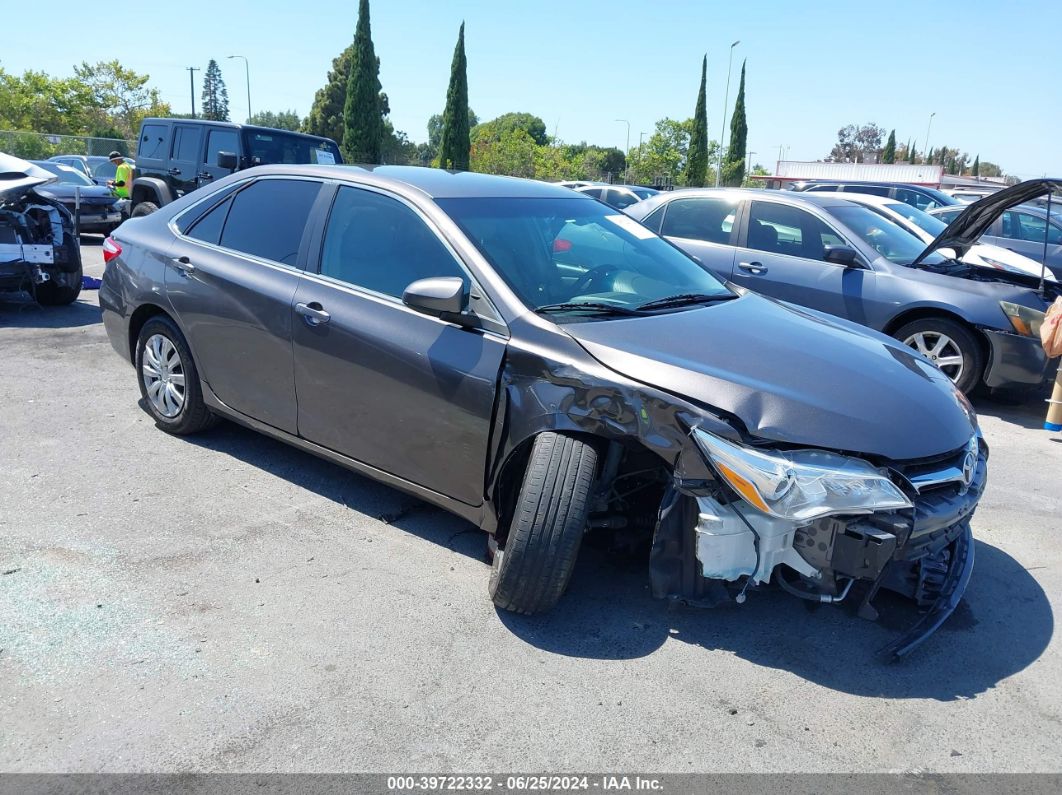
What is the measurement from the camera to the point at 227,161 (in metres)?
11.6

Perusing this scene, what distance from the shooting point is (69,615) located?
10.7ft

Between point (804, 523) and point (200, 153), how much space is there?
1191 centimetres

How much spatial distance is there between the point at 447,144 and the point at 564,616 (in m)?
38.7

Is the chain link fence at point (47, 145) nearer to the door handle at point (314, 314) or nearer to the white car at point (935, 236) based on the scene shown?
the white car at point (935, 236)

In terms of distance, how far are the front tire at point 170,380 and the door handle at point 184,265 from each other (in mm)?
344

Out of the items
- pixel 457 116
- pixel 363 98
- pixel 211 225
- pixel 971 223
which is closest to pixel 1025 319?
pixel 971 223

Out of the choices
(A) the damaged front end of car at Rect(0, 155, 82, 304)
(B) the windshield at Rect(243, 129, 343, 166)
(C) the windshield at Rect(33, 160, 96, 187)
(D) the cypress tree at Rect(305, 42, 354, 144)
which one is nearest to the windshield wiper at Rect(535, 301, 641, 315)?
(A) the damaged front end of car at Rect(0, 155, 82, 304)

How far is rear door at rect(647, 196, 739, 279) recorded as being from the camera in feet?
25.6

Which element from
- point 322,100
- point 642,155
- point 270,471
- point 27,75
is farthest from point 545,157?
point 270,471

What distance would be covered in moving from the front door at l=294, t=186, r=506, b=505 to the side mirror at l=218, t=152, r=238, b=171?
8337 mm

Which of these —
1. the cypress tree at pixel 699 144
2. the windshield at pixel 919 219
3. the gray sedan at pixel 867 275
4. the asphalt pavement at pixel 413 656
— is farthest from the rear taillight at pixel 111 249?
the cypress tree at pixel 699 144

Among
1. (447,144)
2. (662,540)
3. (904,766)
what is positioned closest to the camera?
(904,766)

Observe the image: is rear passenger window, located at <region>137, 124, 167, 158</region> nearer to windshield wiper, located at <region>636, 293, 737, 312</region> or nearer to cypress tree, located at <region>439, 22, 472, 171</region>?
windshield wiper, located at <region>636, 293, 737, 312</region>

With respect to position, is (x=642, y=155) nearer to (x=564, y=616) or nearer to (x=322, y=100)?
(x=322, y=100)
